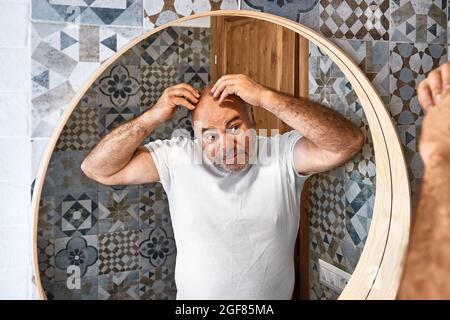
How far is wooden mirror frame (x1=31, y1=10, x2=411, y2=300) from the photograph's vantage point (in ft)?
3.45

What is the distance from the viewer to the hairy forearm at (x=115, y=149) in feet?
3.08

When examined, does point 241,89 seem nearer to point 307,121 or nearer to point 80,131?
point 307,121

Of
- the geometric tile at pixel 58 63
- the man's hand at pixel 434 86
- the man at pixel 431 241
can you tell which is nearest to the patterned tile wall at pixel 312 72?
the geometric tile at pixel 58 63

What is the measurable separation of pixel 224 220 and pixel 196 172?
4.2 inches

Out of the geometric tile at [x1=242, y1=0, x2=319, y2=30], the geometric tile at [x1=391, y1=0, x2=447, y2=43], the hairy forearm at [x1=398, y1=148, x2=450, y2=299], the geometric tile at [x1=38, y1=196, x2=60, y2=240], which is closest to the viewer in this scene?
the hairy forearm at [x1=398, y1=148, x2=450, y2=299]

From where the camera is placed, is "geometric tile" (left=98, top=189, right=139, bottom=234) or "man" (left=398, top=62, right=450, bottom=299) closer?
"man" (left=398, top=62, right=450, bottom=299)

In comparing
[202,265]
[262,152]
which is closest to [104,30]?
[262,152]

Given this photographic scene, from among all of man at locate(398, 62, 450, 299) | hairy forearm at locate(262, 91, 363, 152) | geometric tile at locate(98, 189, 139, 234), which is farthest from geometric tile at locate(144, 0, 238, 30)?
man at locate(398, 62, 450, 299)

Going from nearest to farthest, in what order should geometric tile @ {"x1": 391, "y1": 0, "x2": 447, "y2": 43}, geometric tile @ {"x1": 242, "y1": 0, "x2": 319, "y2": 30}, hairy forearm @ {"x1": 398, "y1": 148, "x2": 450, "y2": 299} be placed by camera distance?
hairy forearm @ {"x1": 398, "y1": 148, "x2": 450, "y2": 299}
geometric tile @ {"x1": 242, "y1": 0, "x2": 319, "y2": 30}
geometric tile @ {"x1": 391, "y1": 0, "x2": 447, "y2": 43}

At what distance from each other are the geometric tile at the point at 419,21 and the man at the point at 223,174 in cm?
33

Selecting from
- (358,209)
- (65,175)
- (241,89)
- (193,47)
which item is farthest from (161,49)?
(358,209)

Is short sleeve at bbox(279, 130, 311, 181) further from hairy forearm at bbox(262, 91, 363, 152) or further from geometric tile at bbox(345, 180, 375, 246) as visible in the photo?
geometric tile at bbox(345, 180, 375, 246)

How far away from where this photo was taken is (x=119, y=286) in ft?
3.13

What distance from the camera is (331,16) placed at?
109 cm
